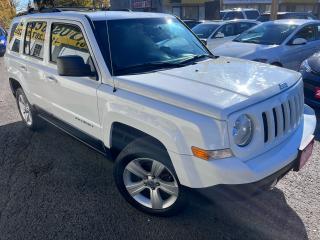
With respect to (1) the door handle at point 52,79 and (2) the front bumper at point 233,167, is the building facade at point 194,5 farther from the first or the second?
(2) the front bumper at point 233,167

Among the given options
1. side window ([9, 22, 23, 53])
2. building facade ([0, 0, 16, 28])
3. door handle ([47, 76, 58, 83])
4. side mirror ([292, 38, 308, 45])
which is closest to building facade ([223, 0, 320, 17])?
building facade ([0, 0, 16, 28])

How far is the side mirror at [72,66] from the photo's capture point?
9.66 feet

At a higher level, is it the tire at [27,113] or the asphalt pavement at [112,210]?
the tire at [27,113]

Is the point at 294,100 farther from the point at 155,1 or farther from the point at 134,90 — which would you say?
the point at 155,1

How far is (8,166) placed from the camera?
13.5 ft

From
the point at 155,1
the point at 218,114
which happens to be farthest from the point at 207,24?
the point at 155,1

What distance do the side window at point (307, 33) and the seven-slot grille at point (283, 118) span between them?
17.0 ft

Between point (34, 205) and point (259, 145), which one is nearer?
point (259, 145)

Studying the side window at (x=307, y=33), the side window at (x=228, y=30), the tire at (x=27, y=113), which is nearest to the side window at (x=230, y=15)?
the side window at (x=228, y=30)

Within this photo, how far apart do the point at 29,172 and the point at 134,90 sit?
81.8 inches

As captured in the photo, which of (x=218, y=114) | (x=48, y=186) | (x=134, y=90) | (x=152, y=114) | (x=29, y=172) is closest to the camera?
(x=218, y=114)

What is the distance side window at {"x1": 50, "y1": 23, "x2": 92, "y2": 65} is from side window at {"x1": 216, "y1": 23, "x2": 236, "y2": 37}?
794 cm

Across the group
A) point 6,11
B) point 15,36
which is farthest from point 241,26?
point 6,11

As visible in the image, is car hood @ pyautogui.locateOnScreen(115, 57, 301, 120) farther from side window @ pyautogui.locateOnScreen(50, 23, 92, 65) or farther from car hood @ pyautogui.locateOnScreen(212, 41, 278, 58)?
car hood @ pyautogui.locateOnScreen(212, 41, 278, 58)
